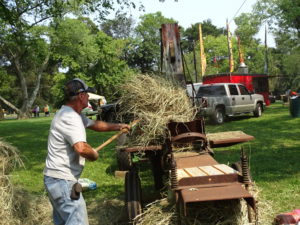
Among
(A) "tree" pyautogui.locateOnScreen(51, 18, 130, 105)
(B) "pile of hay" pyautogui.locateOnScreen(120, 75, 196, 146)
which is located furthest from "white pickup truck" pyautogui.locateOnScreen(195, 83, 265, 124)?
(A) "tree" pyautogui.locateOnScreen(51, 18, 130, 105)

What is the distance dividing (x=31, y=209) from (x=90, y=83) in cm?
3949

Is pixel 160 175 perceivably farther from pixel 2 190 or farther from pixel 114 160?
pixel 114 160

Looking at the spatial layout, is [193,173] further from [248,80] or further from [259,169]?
[248,80]

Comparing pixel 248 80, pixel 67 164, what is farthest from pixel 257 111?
pixel 67 164

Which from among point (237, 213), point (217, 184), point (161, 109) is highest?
point (161, 109)

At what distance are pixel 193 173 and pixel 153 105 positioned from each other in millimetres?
1634

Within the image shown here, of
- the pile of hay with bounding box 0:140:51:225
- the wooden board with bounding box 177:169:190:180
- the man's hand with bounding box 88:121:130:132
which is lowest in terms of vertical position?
the pile of hay with bounding box 0:140:51:225

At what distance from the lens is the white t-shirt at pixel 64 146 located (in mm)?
3170

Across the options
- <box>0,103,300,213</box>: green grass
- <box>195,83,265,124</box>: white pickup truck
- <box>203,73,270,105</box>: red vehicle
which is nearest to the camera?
<box>0,103,300,213</box>: green grass

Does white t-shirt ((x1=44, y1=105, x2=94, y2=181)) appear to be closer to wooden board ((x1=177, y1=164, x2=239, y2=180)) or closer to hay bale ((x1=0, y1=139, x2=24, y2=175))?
wooden board ((x1=177, y1=164, x2=239, y2=180))

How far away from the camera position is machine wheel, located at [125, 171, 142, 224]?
13.1 ft

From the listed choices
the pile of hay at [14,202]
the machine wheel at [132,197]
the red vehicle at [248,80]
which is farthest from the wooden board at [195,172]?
the red vehicle at [248,80]

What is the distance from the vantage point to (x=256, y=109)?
17.6 metres

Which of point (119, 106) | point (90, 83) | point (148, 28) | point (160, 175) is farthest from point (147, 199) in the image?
point (148, 28)
